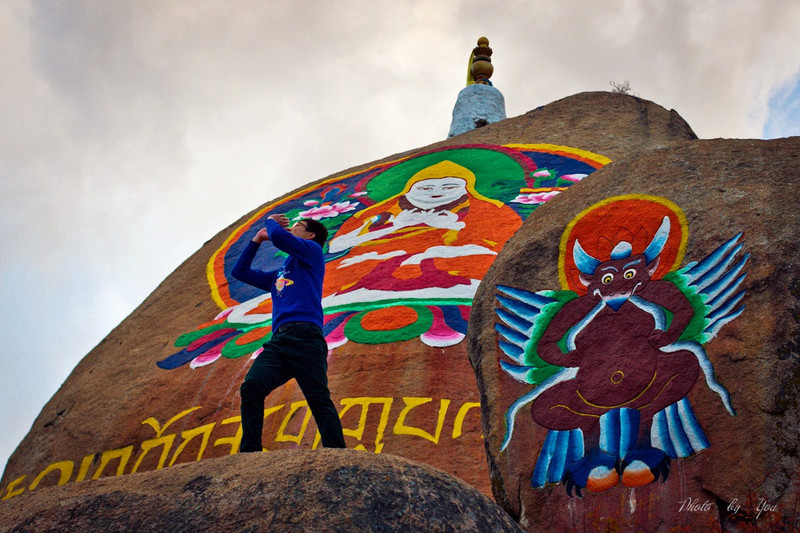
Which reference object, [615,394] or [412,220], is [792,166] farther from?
[412,220]

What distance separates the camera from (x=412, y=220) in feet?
29.5

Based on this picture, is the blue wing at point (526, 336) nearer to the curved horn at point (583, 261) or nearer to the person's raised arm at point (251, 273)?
the curved horn at point (583, 261)

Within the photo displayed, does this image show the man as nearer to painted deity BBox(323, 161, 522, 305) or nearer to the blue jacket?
the blue jacket

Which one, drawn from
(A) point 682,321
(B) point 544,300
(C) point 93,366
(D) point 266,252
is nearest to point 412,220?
(D) point 266,252

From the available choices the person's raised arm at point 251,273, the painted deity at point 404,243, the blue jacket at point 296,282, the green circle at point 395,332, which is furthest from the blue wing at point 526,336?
the green circle at point 395,332

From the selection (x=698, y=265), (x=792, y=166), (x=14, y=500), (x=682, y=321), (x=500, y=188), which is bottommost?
(x=14, y=500)

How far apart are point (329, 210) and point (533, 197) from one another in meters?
2.86

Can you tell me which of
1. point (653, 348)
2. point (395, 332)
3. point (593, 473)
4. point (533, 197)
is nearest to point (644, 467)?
point (593, 473)

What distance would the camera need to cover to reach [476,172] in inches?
391

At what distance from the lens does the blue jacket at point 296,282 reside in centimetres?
397

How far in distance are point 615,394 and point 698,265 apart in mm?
733

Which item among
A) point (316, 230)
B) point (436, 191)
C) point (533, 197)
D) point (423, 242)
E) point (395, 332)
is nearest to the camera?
point (316, 230)

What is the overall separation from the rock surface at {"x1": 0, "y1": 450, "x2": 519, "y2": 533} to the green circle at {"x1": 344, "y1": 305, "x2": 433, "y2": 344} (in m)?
4.02

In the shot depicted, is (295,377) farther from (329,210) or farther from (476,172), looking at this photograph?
(329,210)
